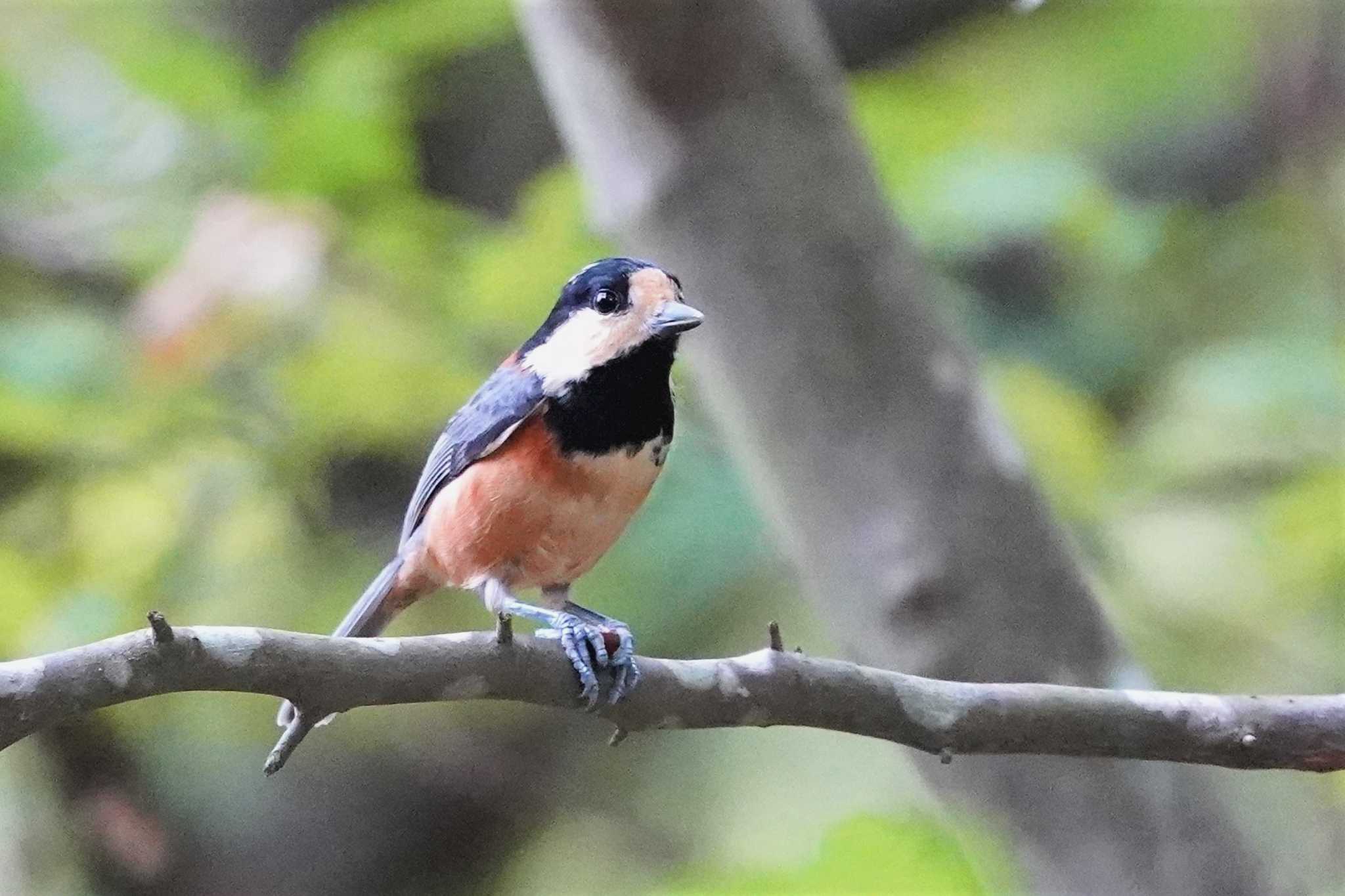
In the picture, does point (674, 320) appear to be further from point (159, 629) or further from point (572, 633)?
point (159, 629)

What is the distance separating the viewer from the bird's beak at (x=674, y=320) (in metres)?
2.22

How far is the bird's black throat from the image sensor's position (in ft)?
7.32

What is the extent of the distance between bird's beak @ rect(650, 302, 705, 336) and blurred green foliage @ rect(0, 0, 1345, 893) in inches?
32.7

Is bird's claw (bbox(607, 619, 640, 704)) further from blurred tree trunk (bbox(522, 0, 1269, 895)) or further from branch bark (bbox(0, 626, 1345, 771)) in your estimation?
blurred tree trunk (bbox(522, 0, 1269, 895))

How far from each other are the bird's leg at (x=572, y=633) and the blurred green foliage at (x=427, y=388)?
80 centimetres

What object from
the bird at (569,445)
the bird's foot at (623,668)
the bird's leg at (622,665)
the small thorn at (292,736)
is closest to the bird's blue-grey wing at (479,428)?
the bird at (569,445)

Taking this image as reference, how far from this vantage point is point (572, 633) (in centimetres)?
191

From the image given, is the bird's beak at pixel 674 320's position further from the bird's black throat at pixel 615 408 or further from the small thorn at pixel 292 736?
the small thorn at pixel 292 736

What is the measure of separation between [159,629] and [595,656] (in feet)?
2.18

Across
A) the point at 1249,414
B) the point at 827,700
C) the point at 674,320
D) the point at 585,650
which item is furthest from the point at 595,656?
the point at 1249,414

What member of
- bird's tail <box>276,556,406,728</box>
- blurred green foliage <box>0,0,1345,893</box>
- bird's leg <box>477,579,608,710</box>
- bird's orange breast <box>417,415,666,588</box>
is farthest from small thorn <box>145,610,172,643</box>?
blurred green foliage <box>0,0,1345,893</box>

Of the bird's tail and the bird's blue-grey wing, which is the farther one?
the bird's tail

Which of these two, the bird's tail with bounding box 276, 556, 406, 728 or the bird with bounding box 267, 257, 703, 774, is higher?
the bird with bounding box 267, 257, 703, 774

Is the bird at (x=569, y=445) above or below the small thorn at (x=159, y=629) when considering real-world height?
below
